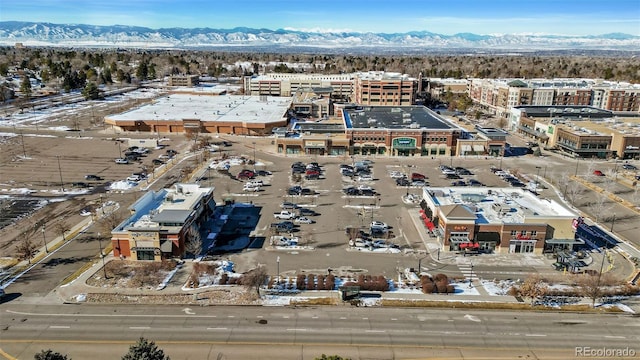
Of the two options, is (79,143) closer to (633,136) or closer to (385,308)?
(385,308)

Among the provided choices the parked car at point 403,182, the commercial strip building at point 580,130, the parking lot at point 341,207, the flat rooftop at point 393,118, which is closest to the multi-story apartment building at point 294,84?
the flat rooftop at point 393,118

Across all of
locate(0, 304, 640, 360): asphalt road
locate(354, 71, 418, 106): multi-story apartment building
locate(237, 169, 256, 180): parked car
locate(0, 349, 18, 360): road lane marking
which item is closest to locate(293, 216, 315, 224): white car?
locate(0, 304, 640, 360): asphalt road

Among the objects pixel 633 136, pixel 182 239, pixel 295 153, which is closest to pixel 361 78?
pixel 295 153

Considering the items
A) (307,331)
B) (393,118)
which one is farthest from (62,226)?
→ (393,118)

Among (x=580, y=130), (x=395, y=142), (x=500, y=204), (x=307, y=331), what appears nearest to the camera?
(x=307, y=331)

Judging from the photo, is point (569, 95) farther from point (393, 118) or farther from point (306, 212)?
point (306, 212)

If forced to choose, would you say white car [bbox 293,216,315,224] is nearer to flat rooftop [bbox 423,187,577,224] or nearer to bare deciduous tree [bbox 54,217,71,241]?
flat rooftop [bbox 423,187,577,224]

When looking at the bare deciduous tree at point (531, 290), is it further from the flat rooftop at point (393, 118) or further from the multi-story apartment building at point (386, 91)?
the multi-story apartment building at point (386, 91)
